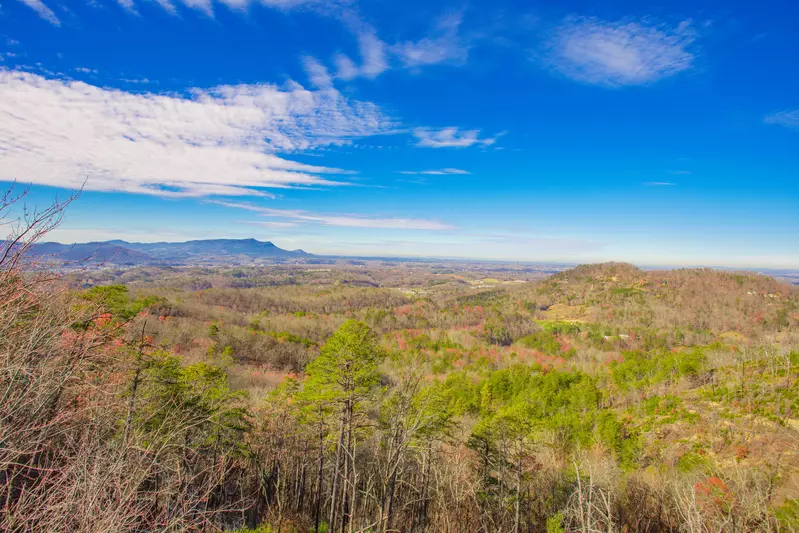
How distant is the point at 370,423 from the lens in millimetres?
16938

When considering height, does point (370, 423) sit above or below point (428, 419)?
below

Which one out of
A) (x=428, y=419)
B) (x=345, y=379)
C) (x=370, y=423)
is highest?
(x=345, y=379)

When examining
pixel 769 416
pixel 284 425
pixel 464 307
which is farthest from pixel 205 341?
pixel 464 307

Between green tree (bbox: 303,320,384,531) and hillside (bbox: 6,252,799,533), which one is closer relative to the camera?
hillside (bbox: 6,252,799,533)

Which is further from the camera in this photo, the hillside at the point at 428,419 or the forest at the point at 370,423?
the hillside at the point at 428,419

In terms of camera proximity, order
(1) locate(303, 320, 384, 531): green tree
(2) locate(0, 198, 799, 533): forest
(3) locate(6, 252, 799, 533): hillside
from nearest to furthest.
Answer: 1. (2) locate(0, 198, 799, 533): forest
2. (3) locate(6, 252, 799, 533): hillside
3. (1) locate(303, 320, 384, 531): green tree

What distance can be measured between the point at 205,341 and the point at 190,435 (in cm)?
4323

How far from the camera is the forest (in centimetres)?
615

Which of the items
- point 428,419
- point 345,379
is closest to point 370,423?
point 428,419

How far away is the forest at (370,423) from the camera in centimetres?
615

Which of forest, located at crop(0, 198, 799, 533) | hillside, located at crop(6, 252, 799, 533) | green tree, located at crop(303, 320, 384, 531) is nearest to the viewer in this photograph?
forest, located at crop(0, 198, 799, 533)

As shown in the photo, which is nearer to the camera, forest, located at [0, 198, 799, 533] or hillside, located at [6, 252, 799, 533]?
forest, located at [0, 198, 799, 533]

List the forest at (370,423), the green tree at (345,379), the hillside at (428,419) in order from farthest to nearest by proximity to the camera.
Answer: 1. the green tree at (345,379)
2. the hillside at (428,419)
3. the forest at (370,423)

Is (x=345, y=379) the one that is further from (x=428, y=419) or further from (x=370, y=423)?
(x=370, y=423)
